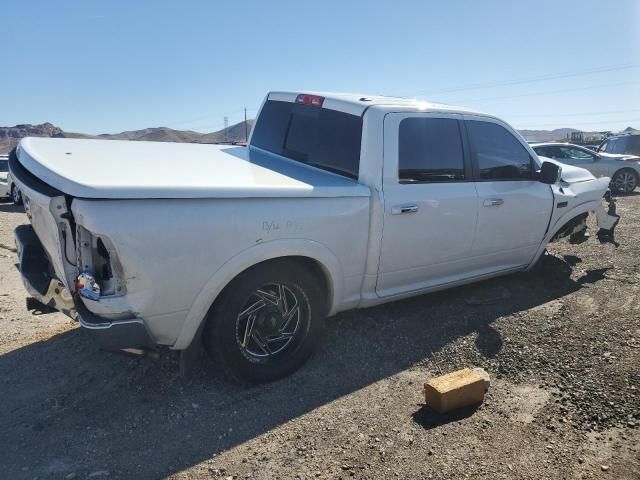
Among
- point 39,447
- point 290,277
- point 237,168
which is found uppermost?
point 237,168

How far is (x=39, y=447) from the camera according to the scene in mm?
2754

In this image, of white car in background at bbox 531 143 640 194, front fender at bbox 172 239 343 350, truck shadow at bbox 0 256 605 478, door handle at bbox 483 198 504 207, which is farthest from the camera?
white car in background at bbox 531 143 640 194

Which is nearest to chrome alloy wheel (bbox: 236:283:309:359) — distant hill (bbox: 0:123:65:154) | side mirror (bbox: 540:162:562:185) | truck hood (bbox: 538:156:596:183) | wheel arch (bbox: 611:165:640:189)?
side mirror (bbox: 540:162:562:185)

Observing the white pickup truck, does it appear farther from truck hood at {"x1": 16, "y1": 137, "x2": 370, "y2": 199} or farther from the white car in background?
the white car in background

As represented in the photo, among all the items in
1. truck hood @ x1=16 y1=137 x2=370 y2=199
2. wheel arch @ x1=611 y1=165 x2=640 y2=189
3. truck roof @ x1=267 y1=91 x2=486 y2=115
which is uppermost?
truck roof @ x1=267 y1=91 x2=486 y2=115

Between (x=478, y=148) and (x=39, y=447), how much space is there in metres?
3.96

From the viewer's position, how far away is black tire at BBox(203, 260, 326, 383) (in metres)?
3.11

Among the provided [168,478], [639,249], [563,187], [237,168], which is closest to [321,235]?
[237,168]

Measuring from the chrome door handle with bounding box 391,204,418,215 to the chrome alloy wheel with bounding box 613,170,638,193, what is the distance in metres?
13.8

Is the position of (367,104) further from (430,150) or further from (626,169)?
(626,169)

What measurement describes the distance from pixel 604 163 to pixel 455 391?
14.3 metres

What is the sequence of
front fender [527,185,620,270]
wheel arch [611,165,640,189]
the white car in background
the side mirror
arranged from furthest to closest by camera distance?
wheel arch [611,165,640,189] < the white car in background < front fender [527,185,620,270] < the side mirror

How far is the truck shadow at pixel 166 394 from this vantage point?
8.91ft

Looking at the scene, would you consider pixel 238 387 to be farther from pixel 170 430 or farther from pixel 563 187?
pixel 563 187
